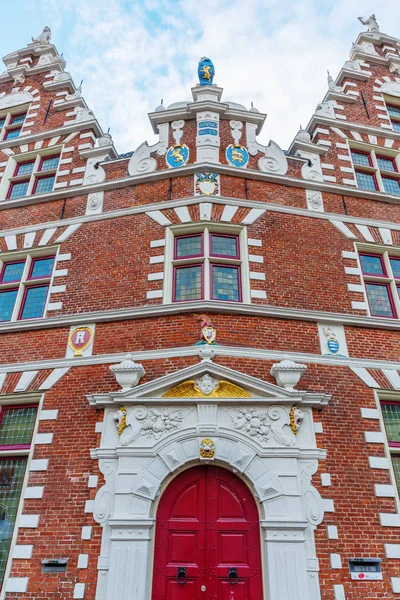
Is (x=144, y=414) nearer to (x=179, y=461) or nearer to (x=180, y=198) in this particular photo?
(x=179, y=461)

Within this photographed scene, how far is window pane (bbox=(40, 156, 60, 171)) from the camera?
1302 cm

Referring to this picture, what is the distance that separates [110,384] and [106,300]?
195 cm

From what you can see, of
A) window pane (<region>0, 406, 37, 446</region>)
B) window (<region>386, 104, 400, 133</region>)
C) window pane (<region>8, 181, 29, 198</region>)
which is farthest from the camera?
window (<region>386, 104, 400, 133</region>)

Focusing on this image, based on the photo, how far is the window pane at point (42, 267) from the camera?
10.9m

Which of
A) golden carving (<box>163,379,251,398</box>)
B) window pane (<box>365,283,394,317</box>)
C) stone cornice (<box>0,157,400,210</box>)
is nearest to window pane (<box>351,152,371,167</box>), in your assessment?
stone cornice (<box>0,157,400,210</box>)

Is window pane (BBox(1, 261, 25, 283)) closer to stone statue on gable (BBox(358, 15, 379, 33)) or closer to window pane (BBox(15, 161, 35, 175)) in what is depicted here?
window pane (BBox(15, 161, 35, 175))

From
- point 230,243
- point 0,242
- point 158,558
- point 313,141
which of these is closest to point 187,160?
point 230,243

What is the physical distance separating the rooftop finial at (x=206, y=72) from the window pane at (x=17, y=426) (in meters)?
9.94

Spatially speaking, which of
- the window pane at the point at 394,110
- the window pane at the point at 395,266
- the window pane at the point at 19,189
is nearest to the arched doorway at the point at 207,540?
the window pane at the point at 395,266

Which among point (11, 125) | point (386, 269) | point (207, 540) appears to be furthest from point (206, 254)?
point (11, 125)

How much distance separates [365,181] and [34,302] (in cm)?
919

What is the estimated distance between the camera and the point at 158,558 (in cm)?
719

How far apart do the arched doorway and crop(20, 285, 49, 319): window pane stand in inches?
200

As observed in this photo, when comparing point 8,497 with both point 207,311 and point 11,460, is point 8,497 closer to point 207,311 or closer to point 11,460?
point 11,460
